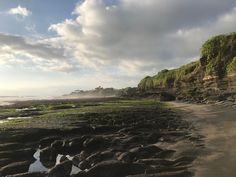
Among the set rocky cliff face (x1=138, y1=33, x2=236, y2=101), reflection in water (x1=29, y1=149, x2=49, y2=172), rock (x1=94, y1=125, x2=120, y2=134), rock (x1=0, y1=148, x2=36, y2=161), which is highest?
rocky cliff face (x1=138, y1=33, x2=236, y2=101)

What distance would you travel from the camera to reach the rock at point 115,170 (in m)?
16.2

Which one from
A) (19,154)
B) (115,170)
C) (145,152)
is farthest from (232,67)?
(115,170)

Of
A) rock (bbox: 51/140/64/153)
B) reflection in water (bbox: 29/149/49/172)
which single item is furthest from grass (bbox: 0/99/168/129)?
reflection in water (bbox: 29/149/49/172)

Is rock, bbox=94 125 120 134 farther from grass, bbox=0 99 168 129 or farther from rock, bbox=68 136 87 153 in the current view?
rock, bbox=68 136 87 153

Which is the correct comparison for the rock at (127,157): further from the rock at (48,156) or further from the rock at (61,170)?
the rock at (48,156)

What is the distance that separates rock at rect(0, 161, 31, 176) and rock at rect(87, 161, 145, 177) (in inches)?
174

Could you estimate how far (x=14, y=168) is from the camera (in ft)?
59.2

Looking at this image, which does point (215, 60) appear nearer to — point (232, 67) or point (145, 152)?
point (232, 67)

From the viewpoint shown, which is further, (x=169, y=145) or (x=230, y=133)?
(x=230, y=133)

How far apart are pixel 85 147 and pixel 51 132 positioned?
325 inches

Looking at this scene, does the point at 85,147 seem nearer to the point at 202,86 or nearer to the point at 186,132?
the point at 186,132

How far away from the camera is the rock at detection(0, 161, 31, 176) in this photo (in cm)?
1756

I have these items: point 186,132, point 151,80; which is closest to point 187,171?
point 186,132

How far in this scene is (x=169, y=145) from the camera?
22.7 metres
